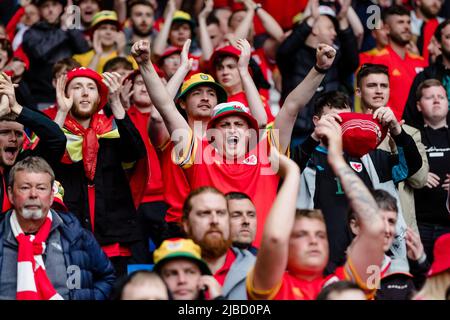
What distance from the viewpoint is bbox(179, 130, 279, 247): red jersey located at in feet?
28.6

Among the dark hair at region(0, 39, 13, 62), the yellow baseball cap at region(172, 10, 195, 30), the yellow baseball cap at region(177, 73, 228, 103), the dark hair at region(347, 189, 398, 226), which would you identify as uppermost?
the yellow baseball cap at region(172, 10, 195, 30)

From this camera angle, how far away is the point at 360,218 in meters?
6.88

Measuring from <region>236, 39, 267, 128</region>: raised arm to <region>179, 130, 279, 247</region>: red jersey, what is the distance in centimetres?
59

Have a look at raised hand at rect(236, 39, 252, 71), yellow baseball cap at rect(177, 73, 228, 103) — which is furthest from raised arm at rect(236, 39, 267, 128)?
yellow baseball cap at rect(177, 73, 228, 103)

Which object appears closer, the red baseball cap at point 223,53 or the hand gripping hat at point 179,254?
the hand gripping hat at point 179,254

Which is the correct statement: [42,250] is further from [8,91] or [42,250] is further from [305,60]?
[305,60]

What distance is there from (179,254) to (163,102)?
201cm

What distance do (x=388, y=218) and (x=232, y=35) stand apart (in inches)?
166

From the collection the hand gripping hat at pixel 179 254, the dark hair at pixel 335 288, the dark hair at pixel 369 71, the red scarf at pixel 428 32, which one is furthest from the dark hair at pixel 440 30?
the dark hair at pixel 335 288

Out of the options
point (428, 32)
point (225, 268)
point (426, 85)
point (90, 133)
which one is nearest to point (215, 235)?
point (225, 268)

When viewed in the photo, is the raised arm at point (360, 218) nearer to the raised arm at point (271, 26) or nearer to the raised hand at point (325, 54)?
the raised hand at point (325, 54)

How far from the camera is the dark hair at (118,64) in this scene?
35.9 feet

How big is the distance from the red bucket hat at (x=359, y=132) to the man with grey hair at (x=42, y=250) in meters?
2.04

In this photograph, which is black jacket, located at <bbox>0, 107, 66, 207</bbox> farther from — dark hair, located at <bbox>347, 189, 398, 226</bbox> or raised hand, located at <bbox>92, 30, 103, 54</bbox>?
raised hand, located at <bbox>92, 30, 103, 54</bbox>
